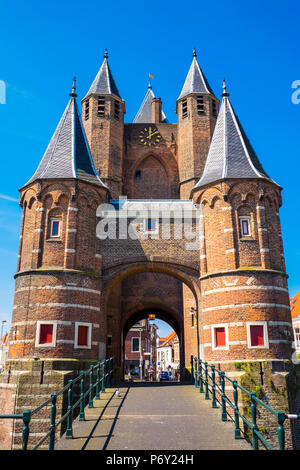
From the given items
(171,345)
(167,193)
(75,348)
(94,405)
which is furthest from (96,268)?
(171,345)

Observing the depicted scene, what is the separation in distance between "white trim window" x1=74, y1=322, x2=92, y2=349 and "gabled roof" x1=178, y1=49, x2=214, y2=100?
18032 mm

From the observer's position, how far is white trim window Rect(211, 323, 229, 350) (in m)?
17.2

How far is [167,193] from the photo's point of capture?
2845 centimetres

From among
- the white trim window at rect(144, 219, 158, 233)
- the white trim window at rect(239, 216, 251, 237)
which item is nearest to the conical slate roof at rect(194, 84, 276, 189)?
the white trim window at rect(239, 216, 251, 237)

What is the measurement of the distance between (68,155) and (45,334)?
9.16 metres

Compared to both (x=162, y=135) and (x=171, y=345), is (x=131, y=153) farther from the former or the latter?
(x=171, y=345)

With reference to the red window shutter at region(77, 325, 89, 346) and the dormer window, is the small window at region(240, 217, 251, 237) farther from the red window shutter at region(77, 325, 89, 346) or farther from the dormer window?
Result: the dormer window

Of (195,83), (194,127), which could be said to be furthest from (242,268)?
(195,83)

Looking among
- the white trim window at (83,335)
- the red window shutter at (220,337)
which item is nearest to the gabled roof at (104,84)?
the white trim window at (83,335)

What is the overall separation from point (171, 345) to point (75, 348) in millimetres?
60378

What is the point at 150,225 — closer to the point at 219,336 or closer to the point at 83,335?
the point at 83,335

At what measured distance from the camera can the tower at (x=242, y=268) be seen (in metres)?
16.8

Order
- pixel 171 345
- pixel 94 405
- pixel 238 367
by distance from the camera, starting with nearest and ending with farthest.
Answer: pixel 94 405, pixel 238 367, pixel 171 345
